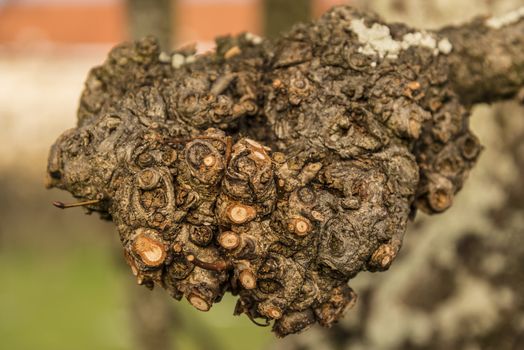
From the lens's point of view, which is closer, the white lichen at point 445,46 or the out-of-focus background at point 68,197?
the white lichen at point 445,46

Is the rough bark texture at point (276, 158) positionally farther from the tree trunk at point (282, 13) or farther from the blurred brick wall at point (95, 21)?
the blurred brick wall at point (95, 21)

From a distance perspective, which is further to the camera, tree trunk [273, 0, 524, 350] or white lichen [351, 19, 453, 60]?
tree trunk [273, 0, 524, 350]

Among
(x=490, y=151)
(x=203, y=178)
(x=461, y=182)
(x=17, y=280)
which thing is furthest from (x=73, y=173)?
(x=17, y=280)

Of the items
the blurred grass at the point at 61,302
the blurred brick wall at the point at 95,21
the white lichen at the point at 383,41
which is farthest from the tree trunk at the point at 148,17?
the blurred brick wall at the point at 95,21

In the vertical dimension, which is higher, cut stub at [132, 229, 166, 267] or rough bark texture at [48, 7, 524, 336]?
rough bark texture at [48, 7, 524, 336]

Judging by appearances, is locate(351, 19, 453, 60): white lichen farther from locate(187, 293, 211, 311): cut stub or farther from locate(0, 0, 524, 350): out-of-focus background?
locate(0, 0, 524, 350): out-of-focus background

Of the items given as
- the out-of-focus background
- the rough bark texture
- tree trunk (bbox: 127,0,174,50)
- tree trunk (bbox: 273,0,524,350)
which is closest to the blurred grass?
the out-of-focus background
